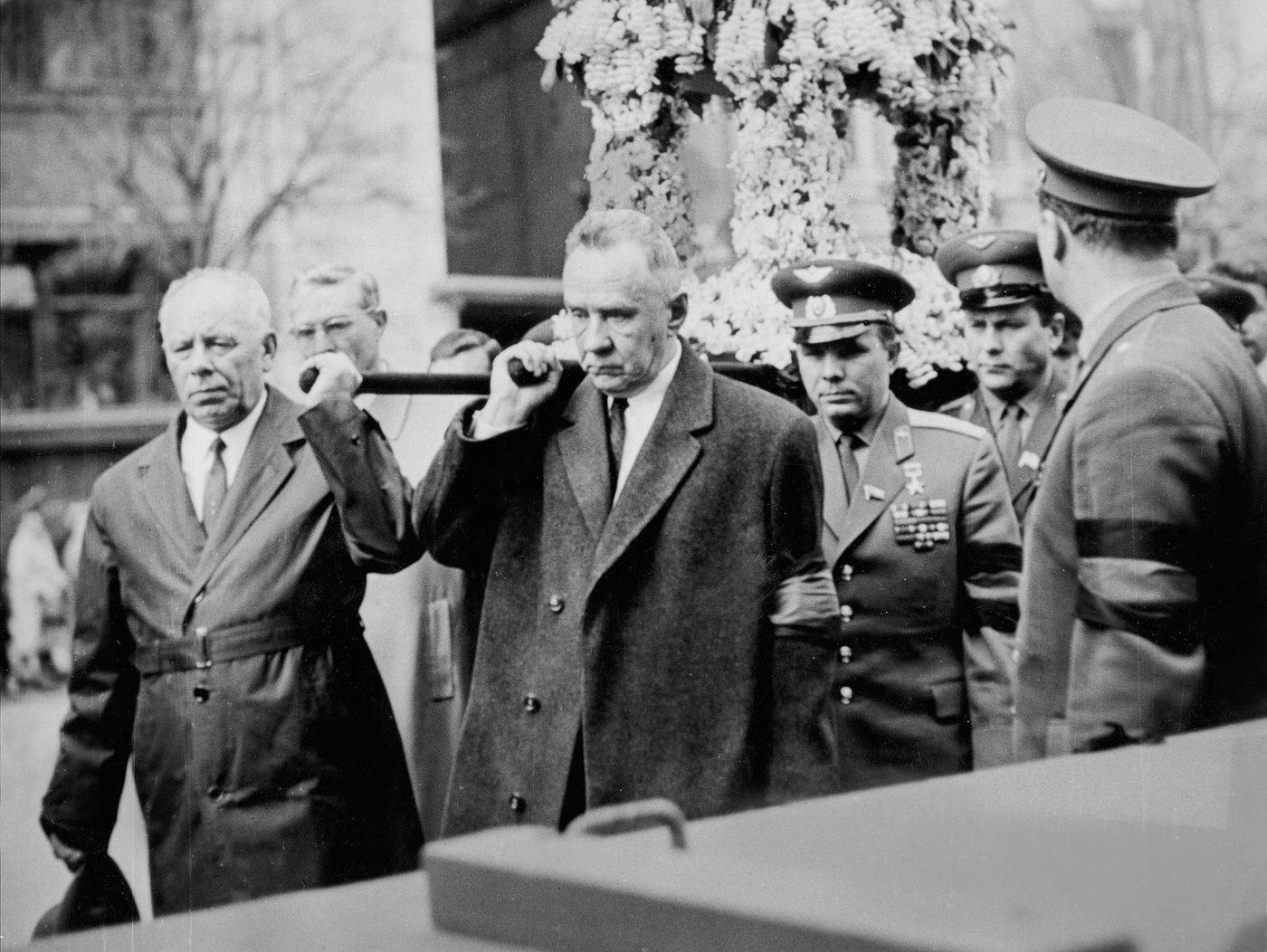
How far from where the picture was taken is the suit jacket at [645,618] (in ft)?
8.35

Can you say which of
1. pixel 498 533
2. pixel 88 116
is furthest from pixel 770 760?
pixel 88 116

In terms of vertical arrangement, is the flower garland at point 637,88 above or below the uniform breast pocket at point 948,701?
above

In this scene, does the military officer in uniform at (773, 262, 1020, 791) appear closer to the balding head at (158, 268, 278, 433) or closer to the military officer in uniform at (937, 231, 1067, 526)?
the military officer in uniform at (937, 231, 1067, 526)

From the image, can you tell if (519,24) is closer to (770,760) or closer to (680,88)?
(680,88)

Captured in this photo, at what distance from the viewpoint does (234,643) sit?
2838mm

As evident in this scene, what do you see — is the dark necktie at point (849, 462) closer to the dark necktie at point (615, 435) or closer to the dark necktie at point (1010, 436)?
the dark necktie at point (1010, 436)

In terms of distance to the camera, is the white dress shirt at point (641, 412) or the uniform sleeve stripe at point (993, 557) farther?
the uniform sleeve stripe at point (993, 557)

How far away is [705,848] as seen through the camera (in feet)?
4.51

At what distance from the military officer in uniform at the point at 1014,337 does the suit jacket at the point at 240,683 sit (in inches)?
63.0

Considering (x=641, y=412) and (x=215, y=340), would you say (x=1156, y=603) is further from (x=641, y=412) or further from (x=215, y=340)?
(x=215, y=340)

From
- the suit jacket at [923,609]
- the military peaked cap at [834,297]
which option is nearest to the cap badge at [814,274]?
the military peaked cap at [834,297]

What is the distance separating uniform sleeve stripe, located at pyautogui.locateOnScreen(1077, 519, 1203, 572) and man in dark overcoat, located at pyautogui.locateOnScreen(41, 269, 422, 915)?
1269mm

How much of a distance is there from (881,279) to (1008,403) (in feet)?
1.50

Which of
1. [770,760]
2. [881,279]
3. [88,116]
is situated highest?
[88,116]
